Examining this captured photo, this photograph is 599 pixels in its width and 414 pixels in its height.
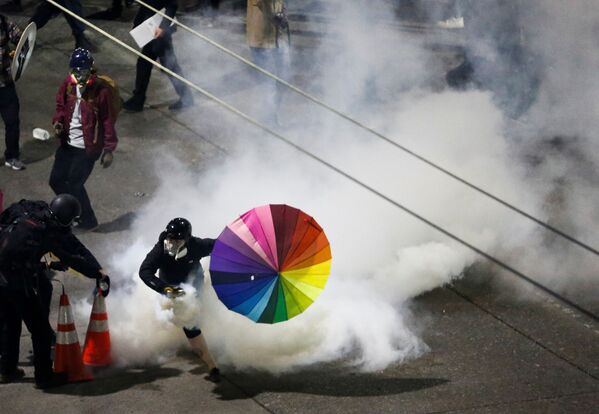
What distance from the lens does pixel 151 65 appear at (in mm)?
11344

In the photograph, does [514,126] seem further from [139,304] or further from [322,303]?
[139,304]

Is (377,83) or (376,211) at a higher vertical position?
→ (377,83)

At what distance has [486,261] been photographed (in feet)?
29.5

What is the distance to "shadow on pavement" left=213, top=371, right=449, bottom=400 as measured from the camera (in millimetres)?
7168

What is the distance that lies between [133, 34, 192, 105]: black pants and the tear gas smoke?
0.72 meters

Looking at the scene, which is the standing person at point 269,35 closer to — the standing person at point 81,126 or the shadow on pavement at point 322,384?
the standing person at point 81,126

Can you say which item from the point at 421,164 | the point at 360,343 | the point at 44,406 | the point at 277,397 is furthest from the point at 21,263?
the point at 421,164

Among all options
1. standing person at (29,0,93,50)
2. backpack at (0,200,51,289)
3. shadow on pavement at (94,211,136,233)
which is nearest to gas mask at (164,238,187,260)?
backpack at (0,200,51,289)

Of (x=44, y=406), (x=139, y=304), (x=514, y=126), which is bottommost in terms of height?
(x=44, y=406)

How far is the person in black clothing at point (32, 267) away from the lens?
6980 mm

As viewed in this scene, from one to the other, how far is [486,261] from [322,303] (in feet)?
5.74

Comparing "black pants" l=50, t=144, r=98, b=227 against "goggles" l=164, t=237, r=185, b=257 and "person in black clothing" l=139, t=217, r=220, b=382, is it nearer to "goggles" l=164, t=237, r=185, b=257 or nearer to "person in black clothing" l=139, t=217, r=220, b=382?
"person in black clothing" l=139, t=217, r=220, b=382

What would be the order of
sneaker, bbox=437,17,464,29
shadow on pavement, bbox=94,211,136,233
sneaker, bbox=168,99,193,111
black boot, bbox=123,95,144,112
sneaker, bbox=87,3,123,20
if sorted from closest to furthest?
shadow on pavement, bbox=94,211,136,233 → black boot, bbox=123,95,144,112 → sneaker, bbox=168,99,193,111 → sneaker, bbox=437,17,464,29 → sneaker, bbox=87,3,123,20

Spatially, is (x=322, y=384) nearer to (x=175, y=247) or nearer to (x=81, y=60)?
(x=175, y=247)
